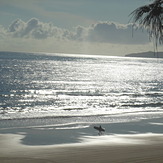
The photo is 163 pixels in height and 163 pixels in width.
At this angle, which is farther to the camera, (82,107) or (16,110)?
(82,107)

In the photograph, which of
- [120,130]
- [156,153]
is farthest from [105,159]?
[120,130]

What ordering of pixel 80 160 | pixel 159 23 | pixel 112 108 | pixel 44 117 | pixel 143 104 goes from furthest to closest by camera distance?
1. pixel 143 104
2. pixel 112 108
3. pixel 44 117
4. pixel 80 160
5. pixel 159 23

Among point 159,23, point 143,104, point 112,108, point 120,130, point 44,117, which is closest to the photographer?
point 159,23

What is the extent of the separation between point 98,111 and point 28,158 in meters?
26.0

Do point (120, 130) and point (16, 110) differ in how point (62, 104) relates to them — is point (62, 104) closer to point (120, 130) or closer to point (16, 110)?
point (16, 110)

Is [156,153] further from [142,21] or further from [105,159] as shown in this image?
[142,21]

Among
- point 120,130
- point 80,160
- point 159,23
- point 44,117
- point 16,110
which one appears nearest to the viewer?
point 159,23

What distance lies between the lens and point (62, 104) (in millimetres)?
40625

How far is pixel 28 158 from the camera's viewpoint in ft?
32.2

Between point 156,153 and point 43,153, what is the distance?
3.64m

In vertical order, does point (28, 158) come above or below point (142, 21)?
below

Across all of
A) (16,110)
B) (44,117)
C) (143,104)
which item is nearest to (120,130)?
(44,117)

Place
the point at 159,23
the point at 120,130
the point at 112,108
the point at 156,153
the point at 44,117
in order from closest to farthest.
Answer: the point at 159,23 → the point at 156,153 → the point at 120,130 → the point at 44,117 → the point at 112,108

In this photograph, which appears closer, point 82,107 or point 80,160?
point 80,160
